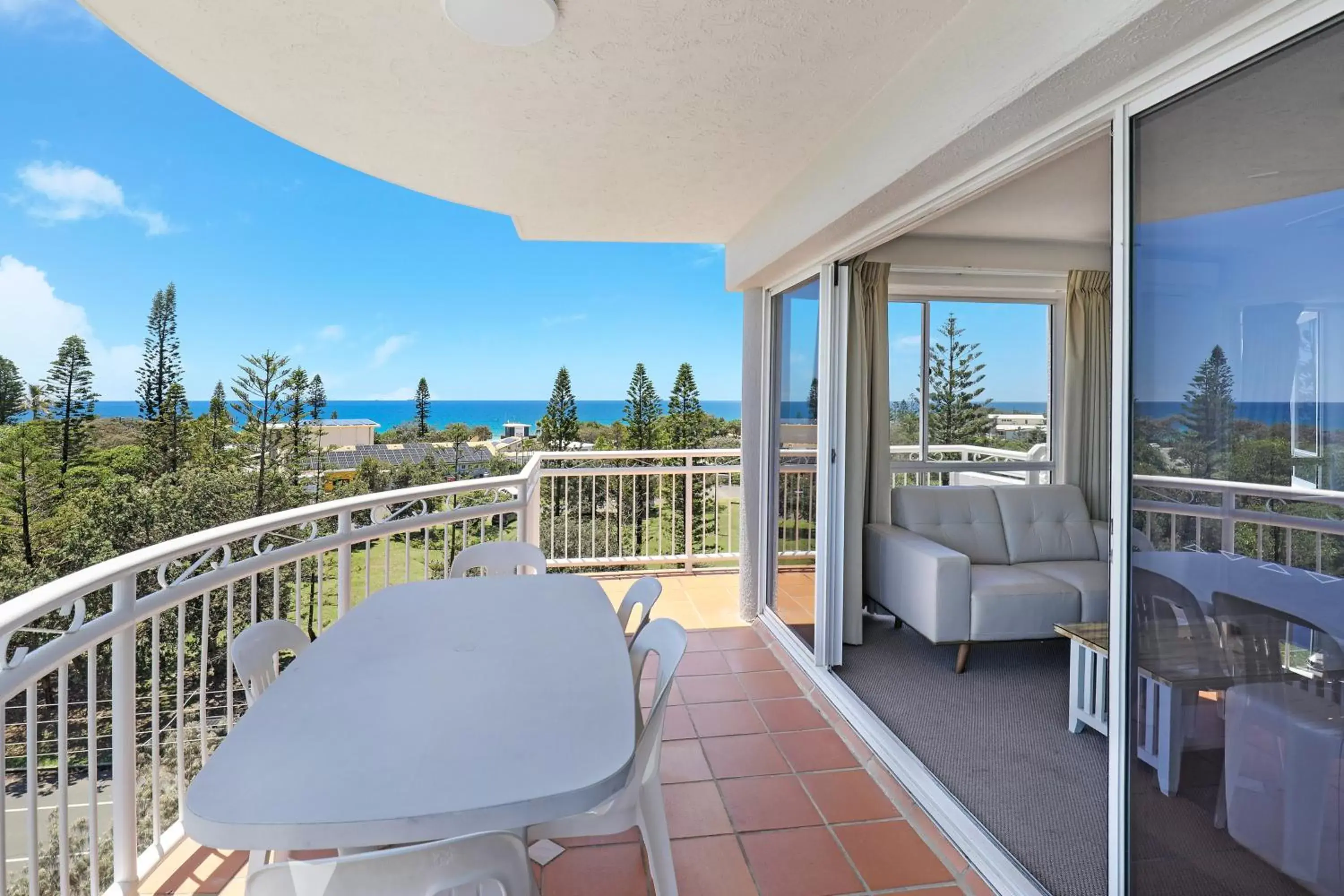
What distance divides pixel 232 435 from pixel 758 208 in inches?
719

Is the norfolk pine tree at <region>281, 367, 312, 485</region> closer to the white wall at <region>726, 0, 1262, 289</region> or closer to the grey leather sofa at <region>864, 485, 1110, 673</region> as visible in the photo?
the grey leather sofa at <region>864, 485, 1110, 673</region>

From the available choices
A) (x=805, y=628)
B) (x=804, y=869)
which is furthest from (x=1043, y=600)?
(x=804, y=869)

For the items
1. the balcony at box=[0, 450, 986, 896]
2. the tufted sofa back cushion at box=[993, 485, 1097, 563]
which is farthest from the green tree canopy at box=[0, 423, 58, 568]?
the tufted sofa back cushion at box=[993, 485, 1097, 563]

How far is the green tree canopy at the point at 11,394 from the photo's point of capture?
16.2 metres

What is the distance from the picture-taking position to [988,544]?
3928mm

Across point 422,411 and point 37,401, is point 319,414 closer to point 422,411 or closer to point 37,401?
point 422,411

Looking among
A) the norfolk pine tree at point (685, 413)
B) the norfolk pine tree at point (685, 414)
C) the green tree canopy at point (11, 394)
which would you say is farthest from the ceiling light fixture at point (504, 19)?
the green tree canopy at point (11, 394)

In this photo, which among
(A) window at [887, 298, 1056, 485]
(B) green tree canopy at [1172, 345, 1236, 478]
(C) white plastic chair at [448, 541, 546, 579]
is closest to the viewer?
(B) green tree canopy at [1172, 345, 1236, 478]

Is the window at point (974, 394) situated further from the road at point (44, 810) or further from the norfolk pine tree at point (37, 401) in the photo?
the norfolk pine tree at point (37, 401)

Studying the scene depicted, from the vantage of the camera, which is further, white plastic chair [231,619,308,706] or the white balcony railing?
white plastic chair [231,619,308,706]

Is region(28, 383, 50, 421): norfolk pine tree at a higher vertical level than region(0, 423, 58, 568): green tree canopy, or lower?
higher

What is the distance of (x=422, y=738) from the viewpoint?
127 centimetres

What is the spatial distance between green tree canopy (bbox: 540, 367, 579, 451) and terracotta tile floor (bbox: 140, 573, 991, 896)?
928 cm

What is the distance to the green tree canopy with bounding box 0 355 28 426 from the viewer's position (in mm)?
16234
